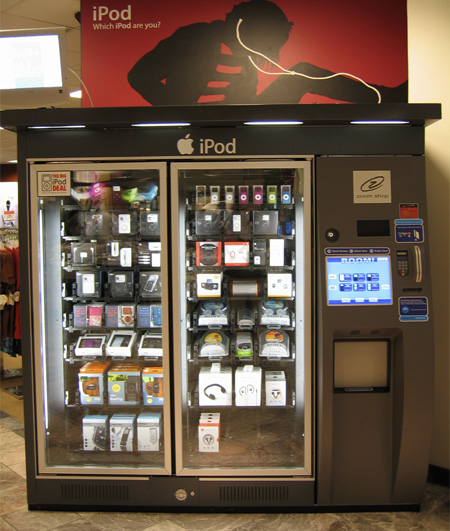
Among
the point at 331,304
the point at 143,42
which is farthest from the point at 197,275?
the point at 143,42

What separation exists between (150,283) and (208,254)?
465 millimetres

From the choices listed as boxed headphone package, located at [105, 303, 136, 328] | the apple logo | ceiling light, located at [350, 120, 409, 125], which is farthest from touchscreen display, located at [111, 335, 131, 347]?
ceiling light, located at [350, 120, 409, 125]

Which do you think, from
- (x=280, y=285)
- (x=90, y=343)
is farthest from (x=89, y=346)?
(x=280, y=285)

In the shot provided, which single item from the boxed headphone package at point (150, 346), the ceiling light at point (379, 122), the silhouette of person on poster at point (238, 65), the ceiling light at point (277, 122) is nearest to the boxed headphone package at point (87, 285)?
the boxed headphone package at point (150, 346)

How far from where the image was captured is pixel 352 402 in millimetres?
2834

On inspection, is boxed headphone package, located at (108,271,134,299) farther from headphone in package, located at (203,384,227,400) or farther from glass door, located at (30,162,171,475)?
headphone in package, located at (203,384,227,400)

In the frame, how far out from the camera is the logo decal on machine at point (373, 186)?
110 inches

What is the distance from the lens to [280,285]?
3078 millimetres

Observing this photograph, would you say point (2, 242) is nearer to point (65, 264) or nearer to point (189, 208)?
point (65, 264)

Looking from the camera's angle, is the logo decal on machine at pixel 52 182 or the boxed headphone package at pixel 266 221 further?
the boxed headphone package at pixel 266 221

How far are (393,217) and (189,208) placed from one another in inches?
50.3

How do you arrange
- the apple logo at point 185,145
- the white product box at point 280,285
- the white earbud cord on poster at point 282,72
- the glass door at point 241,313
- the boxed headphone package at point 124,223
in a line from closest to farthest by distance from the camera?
1. the apple logo at point 185,145
2. the glass door at point 241,313
3. the white product box at point 280,285
4. the boxed headphone package at point 124,223
5. the white earbud cord on poster at point 282,72

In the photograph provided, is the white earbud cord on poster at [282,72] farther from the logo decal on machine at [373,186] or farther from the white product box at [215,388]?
A: the white product box at [215,388]

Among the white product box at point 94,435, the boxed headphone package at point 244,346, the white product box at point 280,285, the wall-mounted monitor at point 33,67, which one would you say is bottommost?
the white product box at point 94,435
